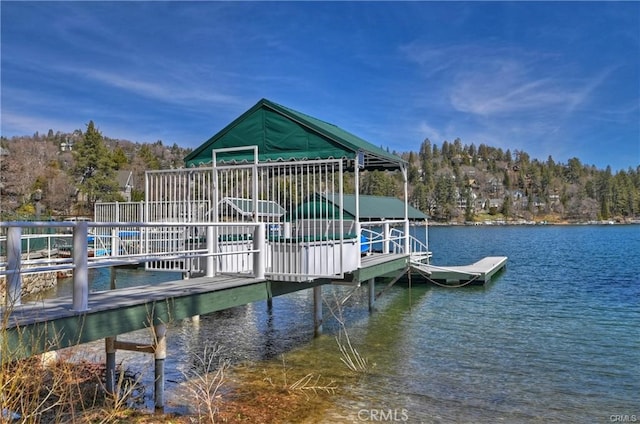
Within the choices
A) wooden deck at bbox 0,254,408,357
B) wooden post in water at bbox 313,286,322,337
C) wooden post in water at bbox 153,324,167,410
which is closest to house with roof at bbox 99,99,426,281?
wooden deck at bbox 0,254,408,357

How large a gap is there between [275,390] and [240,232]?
326 cm

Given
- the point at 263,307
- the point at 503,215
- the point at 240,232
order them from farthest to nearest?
the point at 503,215 < the point at 263,307 < the point at 240,232

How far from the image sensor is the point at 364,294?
2036cm

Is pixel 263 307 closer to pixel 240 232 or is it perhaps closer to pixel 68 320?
pixel 240 232

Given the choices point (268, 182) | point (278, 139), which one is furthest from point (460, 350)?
point (278, 139)

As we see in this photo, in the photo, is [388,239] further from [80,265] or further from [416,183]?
[416,183]

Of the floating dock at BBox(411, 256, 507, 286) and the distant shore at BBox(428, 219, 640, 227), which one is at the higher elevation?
the distant shore at BBox(428, 219, 640, 227)

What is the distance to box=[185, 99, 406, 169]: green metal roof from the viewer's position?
9344mm

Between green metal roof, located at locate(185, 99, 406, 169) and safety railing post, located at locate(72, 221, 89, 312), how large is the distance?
4920 millimetres

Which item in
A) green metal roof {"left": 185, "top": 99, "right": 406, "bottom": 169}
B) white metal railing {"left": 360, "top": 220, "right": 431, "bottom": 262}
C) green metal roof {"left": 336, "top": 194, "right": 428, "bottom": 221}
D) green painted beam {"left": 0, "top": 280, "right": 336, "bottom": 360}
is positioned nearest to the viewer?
green painted beam {"left": 0, "top": 280, "right": 336, "bottom": 360}

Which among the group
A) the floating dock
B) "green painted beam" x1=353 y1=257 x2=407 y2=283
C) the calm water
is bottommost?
the calm water

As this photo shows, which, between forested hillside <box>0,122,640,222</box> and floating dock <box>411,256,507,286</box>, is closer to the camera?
floating dock <box>411,256,507,286</box>

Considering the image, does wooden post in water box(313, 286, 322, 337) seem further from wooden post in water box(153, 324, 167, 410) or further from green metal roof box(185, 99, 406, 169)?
wooden post in water box(153, 324, 167, 410)

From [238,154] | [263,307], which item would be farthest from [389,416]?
[263,307]
